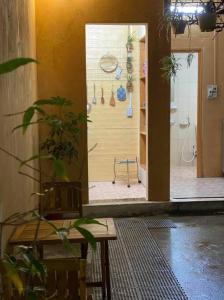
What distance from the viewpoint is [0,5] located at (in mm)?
2479

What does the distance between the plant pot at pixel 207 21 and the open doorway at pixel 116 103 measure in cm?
260

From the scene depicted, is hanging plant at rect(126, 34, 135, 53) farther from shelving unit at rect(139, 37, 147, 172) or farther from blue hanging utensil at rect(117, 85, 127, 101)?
blue hanging utensil at rect(117, 85, 127, 101)

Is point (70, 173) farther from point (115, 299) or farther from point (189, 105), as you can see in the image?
point (189, 105)

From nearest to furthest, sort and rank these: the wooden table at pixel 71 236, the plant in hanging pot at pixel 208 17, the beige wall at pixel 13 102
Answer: the wooden table at pixel 71 236, the beige wall at pixel 13 102, the plant in hanging pot at pixel 208 17

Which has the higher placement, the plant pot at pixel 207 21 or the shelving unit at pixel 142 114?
the plant pot at pixel 207 21

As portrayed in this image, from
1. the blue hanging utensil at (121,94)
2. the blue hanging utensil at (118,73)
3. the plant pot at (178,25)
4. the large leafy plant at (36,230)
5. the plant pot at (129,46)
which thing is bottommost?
the large leafy plant at (36,230)

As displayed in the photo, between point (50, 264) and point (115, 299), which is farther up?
point (50, 264)

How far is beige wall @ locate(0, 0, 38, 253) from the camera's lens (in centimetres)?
240

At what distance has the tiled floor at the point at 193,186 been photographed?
5570mm

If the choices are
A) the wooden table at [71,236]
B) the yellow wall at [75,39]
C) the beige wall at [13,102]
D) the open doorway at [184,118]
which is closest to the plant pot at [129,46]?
the open doorway at [184,118]

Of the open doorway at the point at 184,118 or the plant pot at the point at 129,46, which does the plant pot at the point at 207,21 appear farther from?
the open doorway at the point at 184,118

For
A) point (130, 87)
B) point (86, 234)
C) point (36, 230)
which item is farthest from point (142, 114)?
point (86, 234)

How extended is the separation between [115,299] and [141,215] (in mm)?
2247

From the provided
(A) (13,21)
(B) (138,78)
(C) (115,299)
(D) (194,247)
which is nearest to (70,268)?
(C) (115,299)
